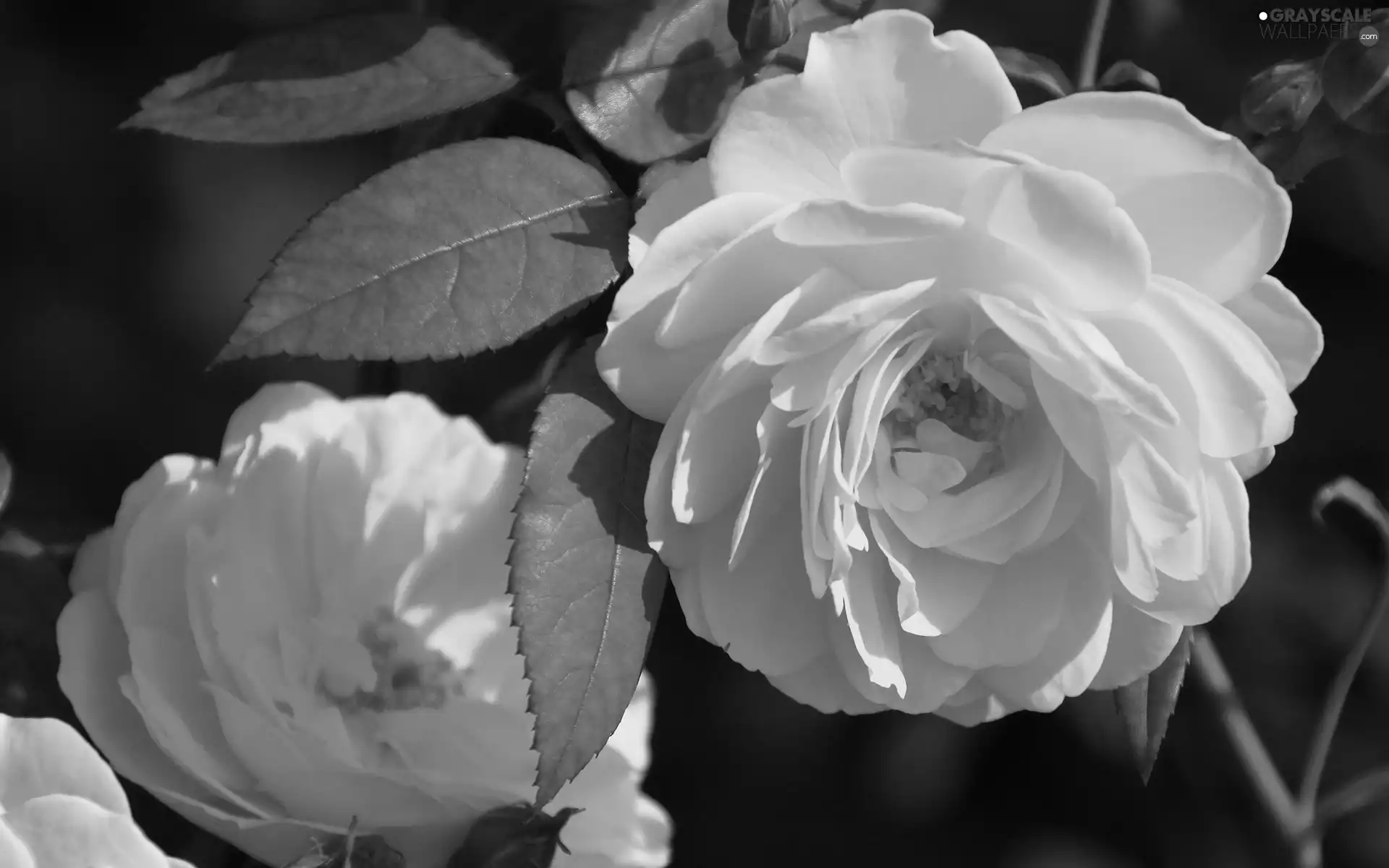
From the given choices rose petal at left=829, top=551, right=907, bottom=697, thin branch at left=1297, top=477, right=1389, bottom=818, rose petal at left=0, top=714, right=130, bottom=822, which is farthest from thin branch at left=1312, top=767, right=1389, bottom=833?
rose petal at left=0, top=714, right=130, bottom=822

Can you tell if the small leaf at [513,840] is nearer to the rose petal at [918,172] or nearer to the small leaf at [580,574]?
the small leaf at [580,574]

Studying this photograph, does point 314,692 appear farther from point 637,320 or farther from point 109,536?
point 637,320

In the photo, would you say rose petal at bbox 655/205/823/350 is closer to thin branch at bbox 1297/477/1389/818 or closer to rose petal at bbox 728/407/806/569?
rose petal at bbox 728/407/806/569

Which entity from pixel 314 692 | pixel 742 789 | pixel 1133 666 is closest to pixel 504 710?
pixel 314 692

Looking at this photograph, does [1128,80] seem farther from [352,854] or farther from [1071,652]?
[352,854]

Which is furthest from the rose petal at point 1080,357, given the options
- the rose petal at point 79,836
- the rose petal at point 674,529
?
the rose petal at point 79,836

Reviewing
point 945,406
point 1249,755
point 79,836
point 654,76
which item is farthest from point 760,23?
point 1249,755
